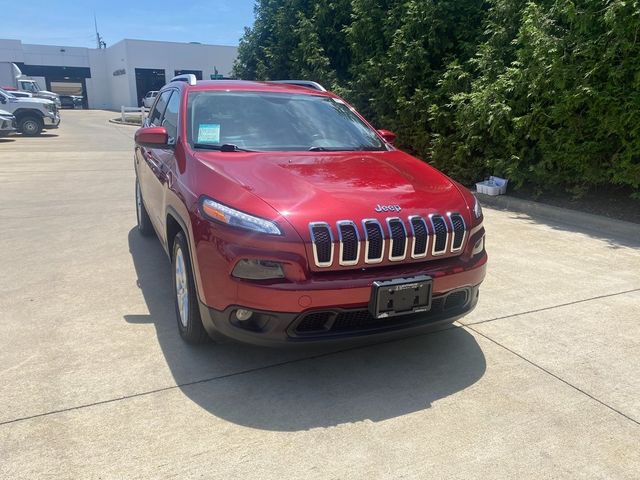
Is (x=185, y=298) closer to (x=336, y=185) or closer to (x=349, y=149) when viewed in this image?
(x=336, y=185)

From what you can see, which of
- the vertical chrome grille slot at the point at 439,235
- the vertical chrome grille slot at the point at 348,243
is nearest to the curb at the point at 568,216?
the vertical chrome grille slot at the point at 439,235

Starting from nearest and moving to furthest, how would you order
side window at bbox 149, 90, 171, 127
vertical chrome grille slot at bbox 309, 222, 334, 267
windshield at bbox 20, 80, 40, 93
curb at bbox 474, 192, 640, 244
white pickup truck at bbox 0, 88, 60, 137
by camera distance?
vertical chrome grille slot at bbox 309, 222, 334, 267, side window at bbox 149, 90, 171, 127, curb at bbox 474, 192, 640, 244, white pickup truck at bbox 0, 88, 60, 137, windshield at bbox 20, 80, 40, 93

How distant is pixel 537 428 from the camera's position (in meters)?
2.62

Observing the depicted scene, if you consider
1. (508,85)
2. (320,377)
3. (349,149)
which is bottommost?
(320,377)

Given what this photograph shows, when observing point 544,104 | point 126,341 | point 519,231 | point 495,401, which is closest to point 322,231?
point 495,401

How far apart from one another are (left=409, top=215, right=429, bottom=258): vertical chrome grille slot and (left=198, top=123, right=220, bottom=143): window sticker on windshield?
1.63 meters

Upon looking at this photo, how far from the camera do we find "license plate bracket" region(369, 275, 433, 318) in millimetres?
2715

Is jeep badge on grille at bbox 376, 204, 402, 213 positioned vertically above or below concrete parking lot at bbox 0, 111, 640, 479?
above

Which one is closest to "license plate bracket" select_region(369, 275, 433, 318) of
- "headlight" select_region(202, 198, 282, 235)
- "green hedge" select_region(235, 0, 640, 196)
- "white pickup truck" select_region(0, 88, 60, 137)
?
"headlight" select_region(202, 198, 282, 235)

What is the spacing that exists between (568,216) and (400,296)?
204 inches

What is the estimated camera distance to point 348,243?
8.84ft

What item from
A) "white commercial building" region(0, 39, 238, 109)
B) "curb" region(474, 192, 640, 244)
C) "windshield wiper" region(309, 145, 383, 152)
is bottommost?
"curb" region(474, 192, 640, 244)

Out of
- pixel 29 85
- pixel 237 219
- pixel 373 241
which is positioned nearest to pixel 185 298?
pixel 237 219

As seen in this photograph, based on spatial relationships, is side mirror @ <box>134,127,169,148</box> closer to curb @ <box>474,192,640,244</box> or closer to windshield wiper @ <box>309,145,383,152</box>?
windshield wiper @ <box>309,145,383,152</box>
